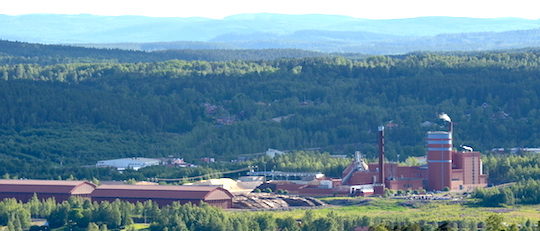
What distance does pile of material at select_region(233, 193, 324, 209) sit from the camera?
13088cm

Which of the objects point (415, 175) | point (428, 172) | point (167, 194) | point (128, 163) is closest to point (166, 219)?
point (167, 194)

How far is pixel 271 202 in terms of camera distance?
132 meters

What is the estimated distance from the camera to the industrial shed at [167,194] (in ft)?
426

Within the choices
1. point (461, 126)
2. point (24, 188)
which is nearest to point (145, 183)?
point (24, 188)

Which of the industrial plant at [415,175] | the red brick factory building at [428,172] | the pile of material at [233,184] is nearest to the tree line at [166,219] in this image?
the pile of material at [233,184]

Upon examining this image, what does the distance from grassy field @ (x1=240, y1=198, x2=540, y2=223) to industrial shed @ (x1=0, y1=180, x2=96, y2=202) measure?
1786 cm

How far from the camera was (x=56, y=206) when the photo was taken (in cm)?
12619

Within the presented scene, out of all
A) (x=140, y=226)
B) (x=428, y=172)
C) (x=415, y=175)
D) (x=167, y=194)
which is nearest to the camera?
(x=140, y=226)

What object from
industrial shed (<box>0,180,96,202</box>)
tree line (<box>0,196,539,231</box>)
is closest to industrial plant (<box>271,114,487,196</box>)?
industrial shed (<box>0,180,96,202</box>)

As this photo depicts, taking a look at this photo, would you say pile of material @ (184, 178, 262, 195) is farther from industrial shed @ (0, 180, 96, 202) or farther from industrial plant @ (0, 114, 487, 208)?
industrial shed @ (0, 180, 96, 202)

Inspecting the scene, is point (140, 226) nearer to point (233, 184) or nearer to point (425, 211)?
point (425, 211)

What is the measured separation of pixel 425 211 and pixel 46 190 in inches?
1166

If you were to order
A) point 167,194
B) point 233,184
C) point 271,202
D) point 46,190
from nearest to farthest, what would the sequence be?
point 167,194, point 271,202, point 46,190, point 233,184

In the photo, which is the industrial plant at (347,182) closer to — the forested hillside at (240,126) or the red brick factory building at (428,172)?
the red brick factory building at (428,172)
